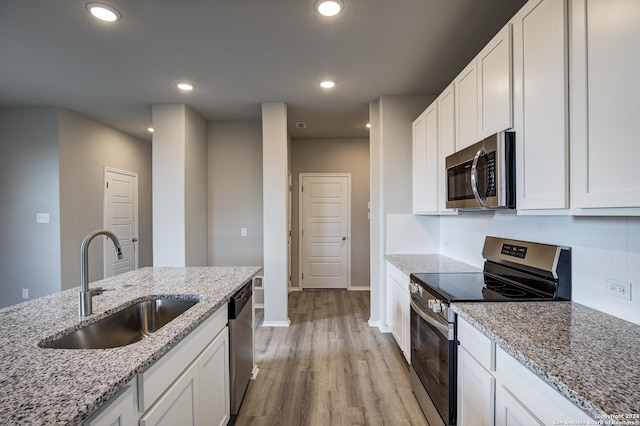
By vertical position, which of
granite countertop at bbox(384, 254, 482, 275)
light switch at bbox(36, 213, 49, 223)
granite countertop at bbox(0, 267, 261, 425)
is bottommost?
granite countertop at bbox(384, 254, 482, 275)

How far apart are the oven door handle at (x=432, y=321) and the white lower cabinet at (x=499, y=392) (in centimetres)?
9

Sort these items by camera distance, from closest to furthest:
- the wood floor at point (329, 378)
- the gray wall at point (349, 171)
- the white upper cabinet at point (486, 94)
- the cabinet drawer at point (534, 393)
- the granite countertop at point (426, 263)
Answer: the cabinet drawer at point (534, 393), the white upper cabinet at point (486, 94), the wood floor at point (329, 378), the granite countertop at point (426, 263), the gray wall at point (349, 171)

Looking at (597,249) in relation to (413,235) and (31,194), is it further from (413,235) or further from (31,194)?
(31,194)

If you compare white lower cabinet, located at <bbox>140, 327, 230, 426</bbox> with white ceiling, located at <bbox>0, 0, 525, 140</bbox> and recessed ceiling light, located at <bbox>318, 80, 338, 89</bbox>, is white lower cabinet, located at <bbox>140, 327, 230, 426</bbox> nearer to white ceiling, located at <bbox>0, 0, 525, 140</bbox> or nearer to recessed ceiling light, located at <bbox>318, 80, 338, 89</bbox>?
white ceiling, located at <bbox>0, 0, 525, 140</bbox>

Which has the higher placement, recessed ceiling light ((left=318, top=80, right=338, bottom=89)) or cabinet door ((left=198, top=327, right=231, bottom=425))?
recessed ceiling light ((left=318, top=80, right=338, bottom=89))

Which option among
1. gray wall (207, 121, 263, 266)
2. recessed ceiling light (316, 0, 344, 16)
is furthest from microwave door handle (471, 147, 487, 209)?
gray wall (207, 121, 263, 266)

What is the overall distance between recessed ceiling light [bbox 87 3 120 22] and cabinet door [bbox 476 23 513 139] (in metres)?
2.34

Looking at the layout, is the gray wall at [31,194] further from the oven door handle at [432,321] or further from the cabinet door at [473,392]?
the cabinet door at [473,392]

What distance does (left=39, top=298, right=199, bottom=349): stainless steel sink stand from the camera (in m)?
1.25

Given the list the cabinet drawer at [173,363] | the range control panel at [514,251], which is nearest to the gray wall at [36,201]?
the cabinet drawer at [173,363]

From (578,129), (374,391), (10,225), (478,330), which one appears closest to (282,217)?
(374,391)

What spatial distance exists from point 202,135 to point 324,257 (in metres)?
2.76

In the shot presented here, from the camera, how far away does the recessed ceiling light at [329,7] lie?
6.15 feet

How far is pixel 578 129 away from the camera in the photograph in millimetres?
1144
